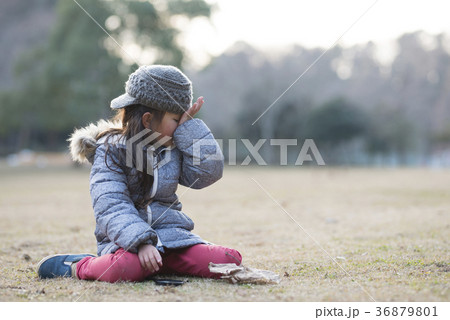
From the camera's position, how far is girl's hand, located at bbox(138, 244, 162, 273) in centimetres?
255

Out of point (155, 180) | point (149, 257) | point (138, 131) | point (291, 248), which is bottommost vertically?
point (291, 248)

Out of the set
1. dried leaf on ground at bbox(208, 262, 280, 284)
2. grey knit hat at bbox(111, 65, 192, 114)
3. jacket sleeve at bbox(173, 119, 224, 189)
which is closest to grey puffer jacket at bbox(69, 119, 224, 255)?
jacket sleeve at bbox(173, 119, 224, 189)

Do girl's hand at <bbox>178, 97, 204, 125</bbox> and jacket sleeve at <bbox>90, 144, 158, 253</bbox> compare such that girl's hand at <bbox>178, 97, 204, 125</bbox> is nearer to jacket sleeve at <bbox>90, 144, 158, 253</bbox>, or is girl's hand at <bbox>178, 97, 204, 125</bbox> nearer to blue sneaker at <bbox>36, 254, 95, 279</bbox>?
jacket sleeve at <bbox>90, 144, 158, 253</bbox>

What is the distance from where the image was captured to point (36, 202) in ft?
27.7

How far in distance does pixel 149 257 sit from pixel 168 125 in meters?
0.77

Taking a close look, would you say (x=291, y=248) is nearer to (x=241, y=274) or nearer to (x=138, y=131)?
(x=241, y=274)

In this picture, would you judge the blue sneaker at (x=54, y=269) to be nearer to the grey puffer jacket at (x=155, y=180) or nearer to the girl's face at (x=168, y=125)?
the grey puffer jacket at (x=155, y=180)

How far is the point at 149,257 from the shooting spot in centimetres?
256

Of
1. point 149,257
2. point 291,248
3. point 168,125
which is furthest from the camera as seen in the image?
point 291,248

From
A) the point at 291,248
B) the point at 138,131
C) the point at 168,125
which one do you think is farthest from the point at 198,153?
the point at 291,248

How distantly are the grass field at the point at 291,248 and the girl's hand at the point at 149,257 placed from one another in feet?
0.33

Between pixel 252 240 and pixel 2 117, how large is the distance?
27234 millimetres

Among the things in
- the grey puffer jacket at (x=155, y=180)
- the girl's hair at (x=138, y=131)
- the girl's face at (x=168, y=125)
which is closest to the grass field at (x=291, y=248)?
the grey puffer jacket at (x=155, y=180)
